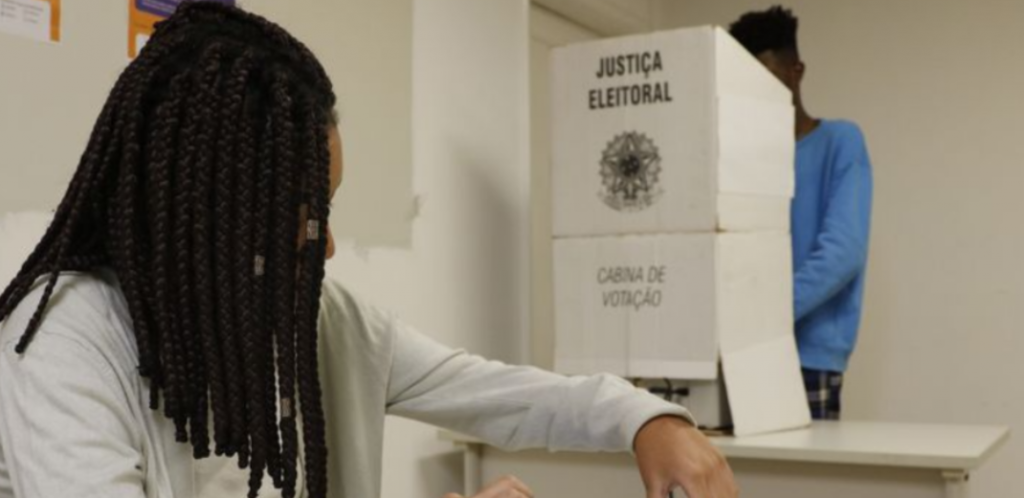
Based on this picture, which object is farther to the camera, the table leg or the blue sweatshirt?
the blue sweatshirt

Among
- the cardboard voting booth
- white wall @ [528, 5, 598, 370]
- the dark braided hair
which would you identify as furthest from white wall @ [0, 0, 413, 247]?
white wall @ [528, 5, 598, 370]

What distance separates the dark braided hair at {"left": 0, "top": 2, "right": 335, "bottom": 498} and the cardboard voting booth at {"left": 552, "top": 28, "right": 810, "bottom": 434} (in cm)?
120

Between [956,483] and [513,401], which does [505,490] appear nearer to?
[513,401]

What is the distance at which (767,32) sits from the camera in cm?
253

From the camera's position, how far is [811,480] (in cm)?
187

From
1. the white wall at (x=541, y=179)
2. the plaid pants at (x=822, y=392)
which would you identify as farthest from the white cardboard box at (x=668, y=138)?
the white wall at (x=541, y=179)

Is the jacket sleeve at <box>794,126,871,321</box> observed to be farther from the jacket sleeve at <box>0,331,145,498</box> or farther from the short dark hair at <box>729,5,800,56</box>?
the jacket sleeve at <box>0,331,145,498</box>

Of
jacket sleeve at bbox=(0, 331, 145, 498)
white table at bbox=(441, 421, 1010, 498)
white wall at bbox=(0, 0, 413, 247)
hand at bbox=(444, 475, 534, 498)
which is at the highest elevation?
white wall at bbox=(0, 0, 413, 247)

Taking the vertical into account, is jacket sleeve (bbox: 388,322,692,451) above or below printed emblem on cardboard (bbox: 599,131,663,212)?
below

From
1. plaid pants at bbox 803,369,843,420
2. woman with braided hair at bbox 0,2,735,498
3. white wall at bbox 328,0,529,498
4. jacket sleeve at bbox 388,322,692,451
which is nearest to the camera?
woman with braided hair at bbox 0,2,735,498

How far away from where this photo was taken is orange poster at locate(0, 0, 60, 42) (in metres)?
1.52

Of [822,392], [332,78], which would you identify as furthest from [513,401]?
[822,392]

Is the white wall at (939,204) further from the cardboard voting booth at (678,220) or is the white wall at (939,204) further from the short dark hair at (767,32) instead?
the cardboard voting booth at (678,220)

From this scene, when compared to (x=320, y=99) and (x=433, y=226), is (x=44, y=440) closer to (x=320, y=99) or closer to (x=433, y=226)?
(x=320, y=99)
